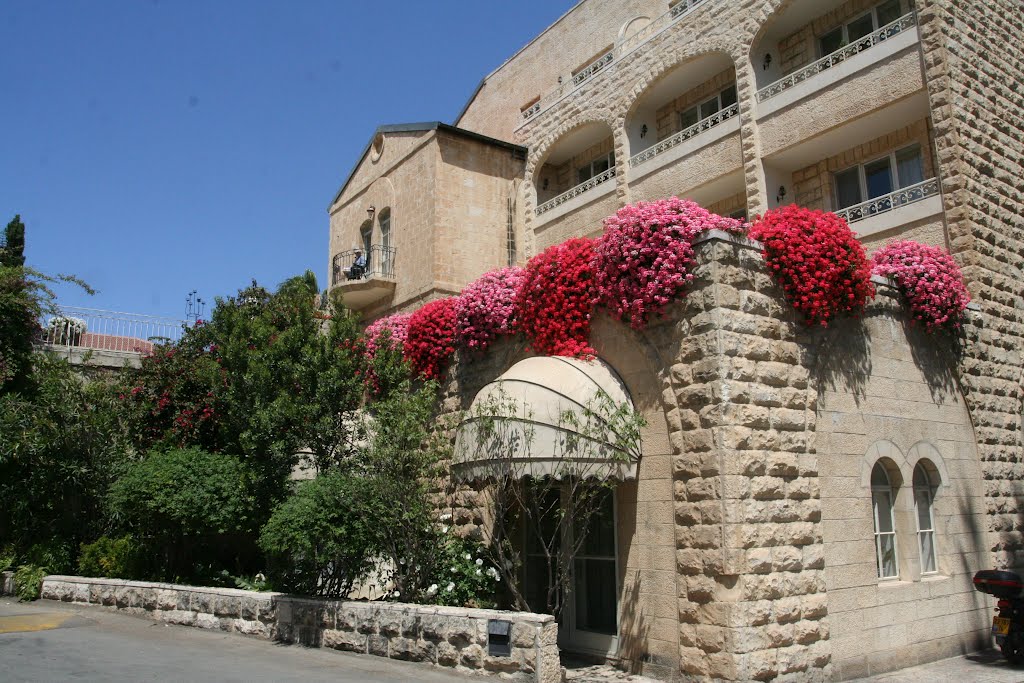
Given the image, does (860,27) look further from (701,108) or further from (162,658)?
(162,658)

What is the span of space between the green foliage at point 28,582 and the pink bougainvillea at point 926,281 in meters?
15.4

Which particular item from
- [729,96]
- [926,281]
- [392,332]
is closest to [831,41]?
[729,96]

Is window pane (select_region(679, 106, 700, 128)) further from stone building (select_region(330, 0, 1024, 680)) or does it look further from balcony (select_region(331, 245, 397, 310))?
balcony (select_region(331, 245, 397, 310))

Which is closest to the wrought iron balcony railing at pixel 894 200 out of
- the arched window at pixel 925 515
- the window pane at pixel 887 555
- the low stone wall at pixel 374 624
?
the arched window at pixel 925 515

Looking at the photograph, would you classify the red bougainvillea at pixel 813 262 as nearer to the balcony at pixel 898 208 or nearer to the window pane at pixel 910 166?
the balcony at pixel 898 208

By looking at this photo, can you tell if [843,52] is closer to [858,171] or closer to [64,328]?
[858,171]

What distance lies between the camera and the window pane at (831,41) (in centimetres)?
1605

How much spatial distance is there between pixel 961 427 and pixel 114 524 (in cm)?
1543

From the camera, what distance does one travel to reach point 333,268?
75.2 ft

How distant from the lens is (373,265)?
21000 millimetres

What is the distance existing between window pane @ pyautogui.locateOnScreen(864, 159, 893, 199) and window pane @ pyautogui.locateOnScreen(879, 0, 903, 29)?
2.72 meters

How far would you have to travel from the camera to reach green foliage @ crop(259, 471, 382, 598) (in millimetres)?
9945

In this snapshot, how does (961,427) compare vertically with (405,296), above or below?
below

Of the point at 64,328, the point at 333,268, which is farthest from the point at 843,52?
the point at 64,328
